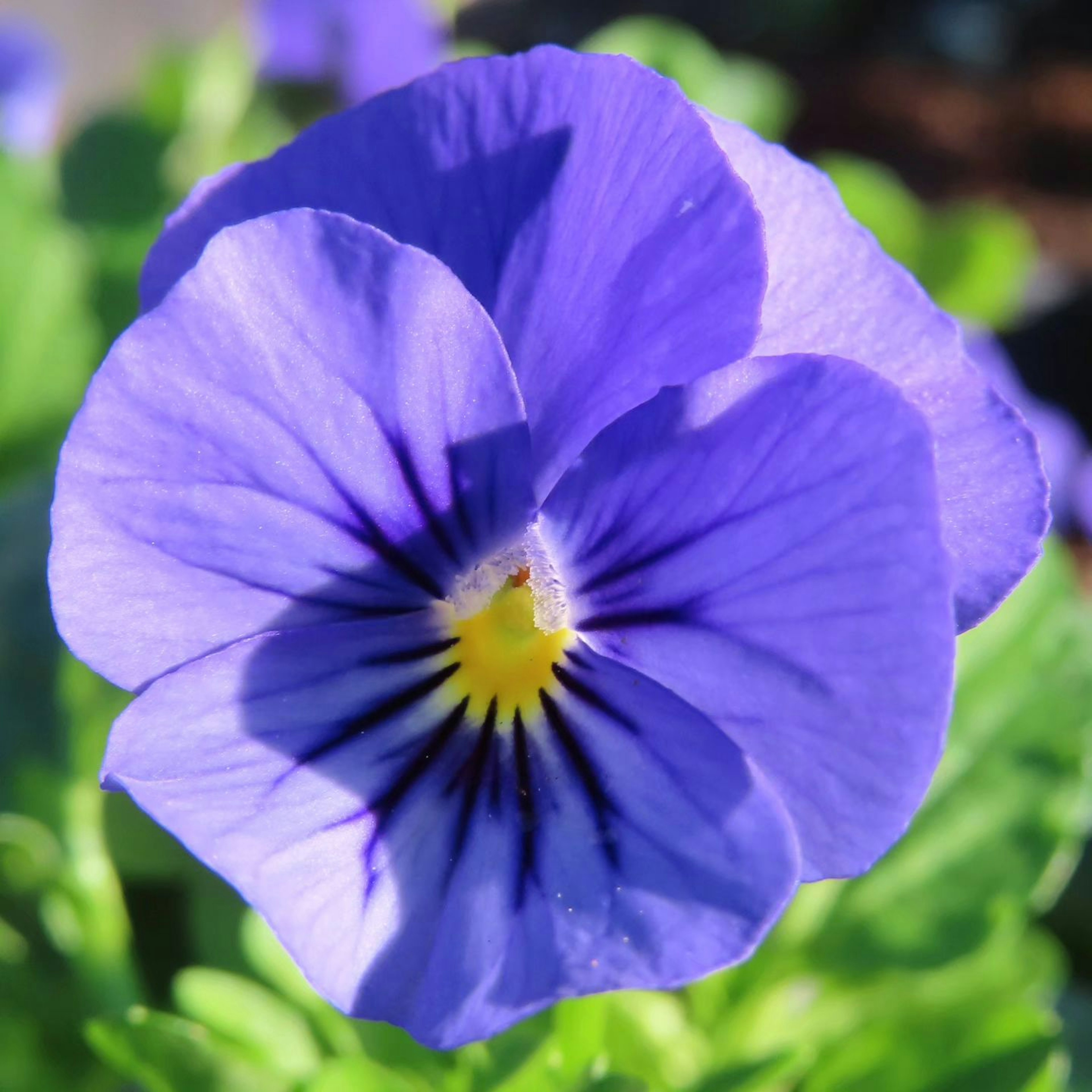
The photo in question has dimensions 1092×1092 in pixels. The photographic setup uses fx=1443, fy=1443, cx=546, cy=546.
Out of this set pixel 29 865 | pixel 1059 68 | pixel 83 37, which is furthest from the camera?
pixel 1059 68

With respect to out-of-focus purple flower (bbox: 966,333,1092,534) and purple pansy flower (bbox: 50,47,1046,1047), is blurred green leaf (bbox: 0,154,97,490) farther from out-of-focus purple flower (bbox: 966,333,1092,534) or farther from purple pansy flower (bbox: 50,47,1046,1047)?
out-of-focus purple flower (bbox: 966,333,1092,534)

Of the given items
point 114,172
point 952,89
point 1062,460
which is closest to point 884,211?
point 1062,460

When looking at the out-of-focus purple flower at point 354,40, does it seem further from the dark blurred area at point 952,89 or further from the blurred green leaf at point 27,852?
the dark blurred area at point 952,89

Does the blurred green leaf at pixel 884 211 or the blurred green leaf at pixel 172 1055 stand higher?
the blurred green leaf at pixel 172 1055

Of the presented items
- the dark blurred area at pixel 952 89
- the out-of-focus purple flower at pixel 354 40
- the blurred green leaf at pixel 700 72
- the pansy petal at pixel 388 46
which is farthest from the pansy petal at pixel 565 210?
the dark blurred area at pixel 952 89

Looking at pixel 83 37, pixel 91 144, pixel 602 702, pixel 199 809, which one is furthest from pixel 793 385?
pixel 83 37

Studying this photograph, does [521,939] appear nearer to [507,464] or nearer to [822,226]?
[507,464]

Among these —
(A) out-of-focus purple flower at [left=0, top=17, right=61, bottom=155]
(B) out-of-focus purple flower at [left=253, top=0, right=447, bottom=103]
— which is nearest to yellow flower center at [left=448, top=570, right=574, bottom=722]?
(B) out-of-focus purple flower at [left=253, top=0, right=447, bottom=103]

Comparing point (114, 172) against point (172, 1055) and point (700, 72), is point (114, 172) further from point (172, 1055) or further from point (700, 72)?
point (172, 1055)
